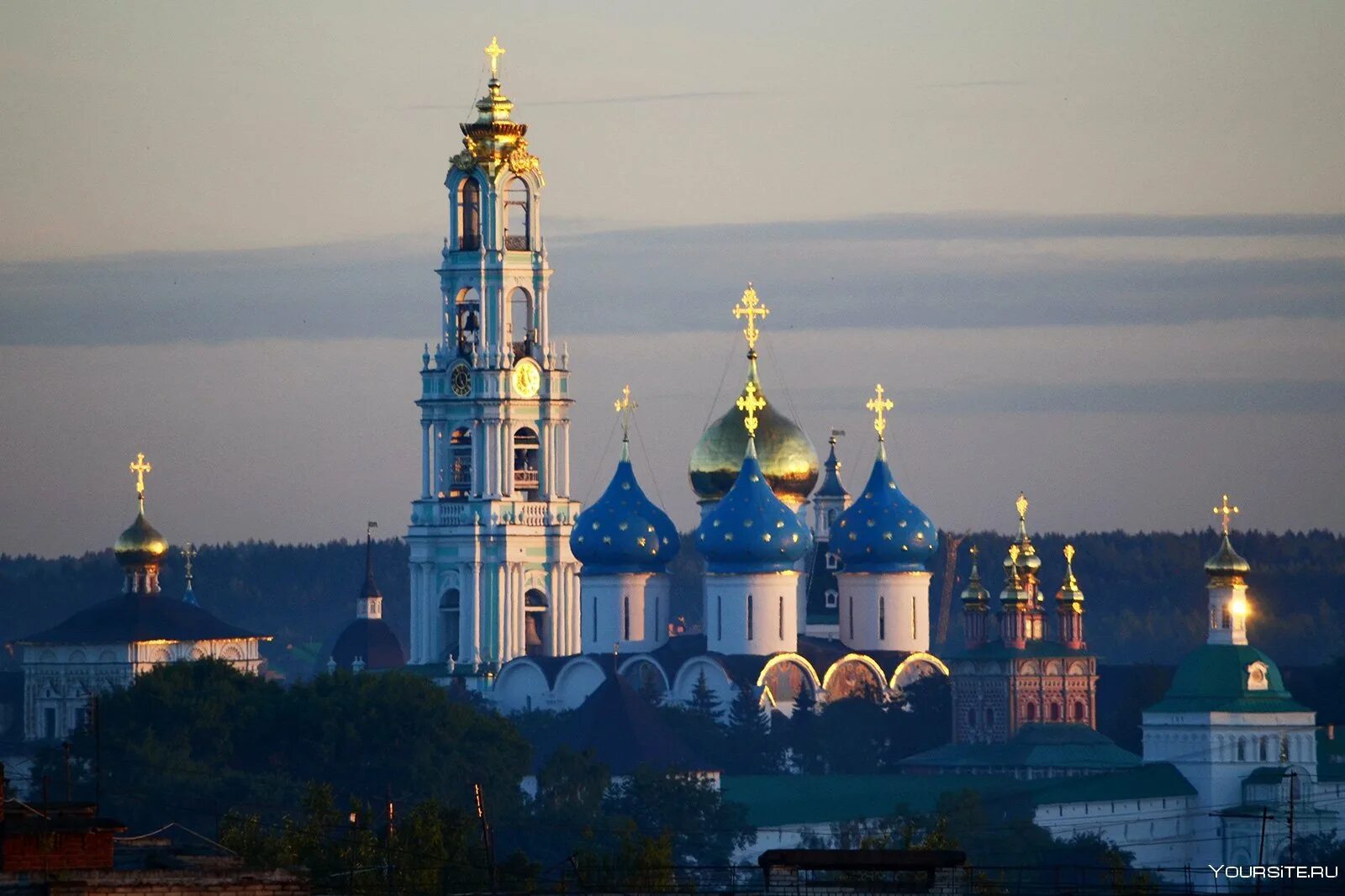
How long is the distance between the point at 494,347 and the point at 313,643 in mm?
63532

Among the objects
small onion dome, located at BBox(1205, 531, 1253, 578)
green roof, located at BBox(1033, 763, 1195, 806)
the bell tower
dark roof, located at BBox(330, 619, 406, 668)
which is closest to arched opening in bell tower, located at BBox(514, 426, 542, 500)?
the bell tower

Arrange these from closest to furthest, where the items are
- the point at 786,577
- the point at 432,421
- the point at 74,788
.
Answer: the point at 74,788, the point at 786,577, the point at 432,421

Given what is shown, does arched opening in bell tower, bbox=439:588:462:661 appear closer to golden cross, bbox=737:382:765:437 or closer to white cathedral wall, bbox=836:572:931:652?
golden cross, bbox=737:382:765:437

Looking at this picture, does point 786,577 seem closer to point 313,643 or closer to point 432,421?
point 432,421

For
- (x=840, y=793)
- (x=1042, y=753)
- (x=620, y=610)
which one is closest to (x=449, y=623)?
(x=620, y=610)

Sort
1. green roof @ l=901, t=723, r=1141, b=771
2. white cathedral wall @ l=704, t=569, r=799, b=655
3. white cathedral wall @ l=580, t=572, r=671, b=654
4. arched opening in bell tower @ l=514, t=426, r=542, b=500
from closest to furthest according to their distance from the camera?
green roof @ l=901, t=723, r=1141, b=771
white cathedral wall @ l=704, t=569, r=799, b=655
white cathedral wall @ l=580, t=572, r=671, b=654
arched opening in bell tower @ l=514, t=426, r=542, b=500

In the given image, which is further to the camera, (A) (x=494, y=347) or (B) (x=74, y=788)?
(A) (x=494, y=347)

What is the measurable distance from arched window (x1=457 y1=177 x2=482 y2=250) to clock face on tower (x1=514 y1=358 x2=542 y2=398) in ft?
8.15

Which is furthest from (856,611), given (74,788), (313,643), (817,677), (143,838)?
(313,643)

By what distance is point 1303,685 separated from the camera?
322 feet

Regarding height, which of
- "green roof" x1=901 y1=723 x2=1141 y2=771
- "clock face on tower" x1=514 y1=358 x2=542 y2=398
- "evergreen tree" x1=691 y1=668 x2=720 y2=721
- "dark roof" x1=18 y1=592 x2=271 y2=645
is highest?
"clock face on tower" x1=514 y1=358 x2=542 y2=398

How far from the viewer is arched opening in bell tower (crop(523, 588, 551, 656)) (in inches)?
4001

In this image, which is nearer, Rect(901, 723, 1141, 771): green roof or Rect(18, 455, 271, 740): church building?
Rect(901, 723, 1141, 771): green roof

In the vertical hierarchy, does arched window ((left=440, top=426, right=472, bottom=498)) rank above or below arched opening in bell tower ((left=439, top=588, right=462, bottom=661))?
above
